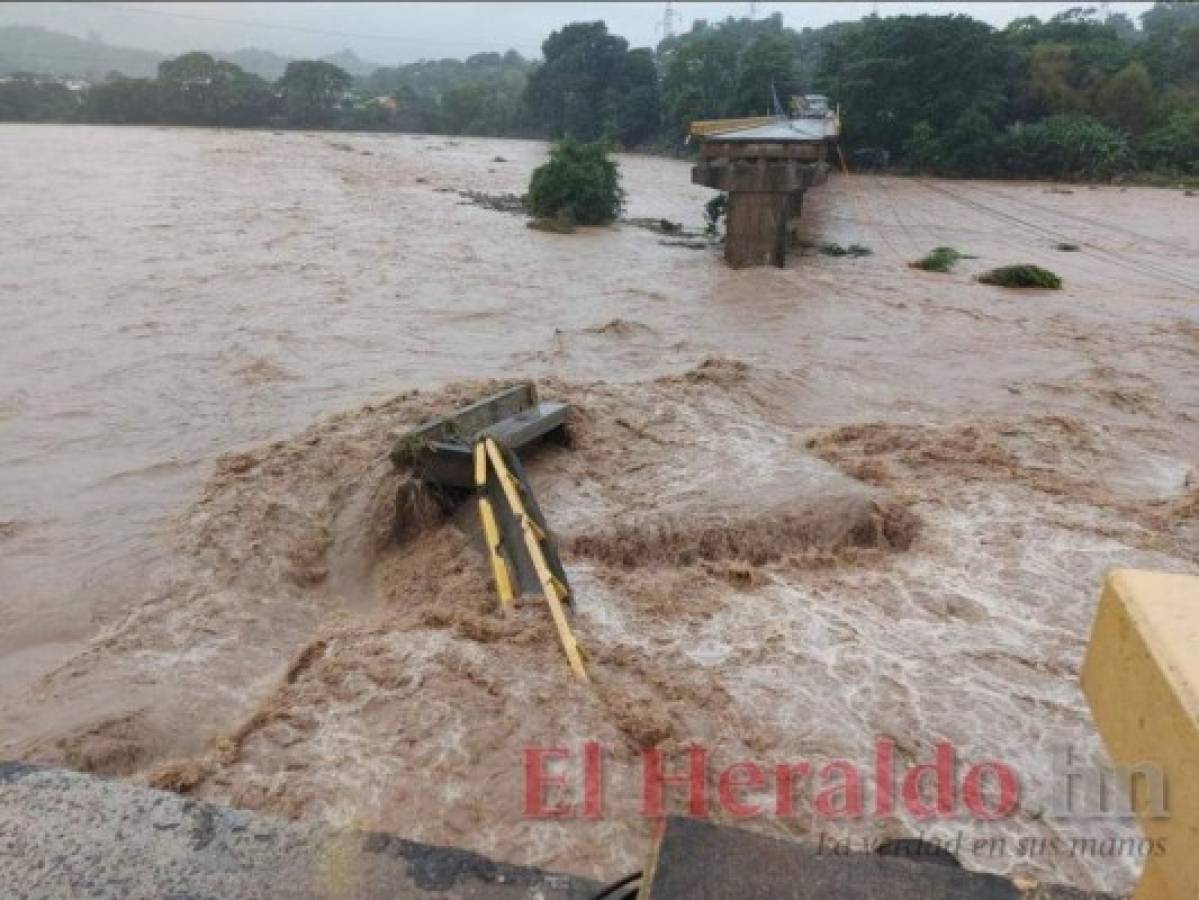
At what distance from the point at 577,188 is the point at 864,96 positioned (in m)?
20.2

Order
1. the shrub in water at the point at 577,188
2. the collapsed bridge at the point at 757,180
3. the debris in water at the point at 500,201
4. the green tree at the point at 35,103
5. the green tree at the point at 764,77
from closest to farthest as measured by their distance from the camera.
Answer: the collapsed bridge at the point at 757,180 < the shrub in water at the point at 577,188 < the debris in water at the point at 500,201 < the green tree at the point at 764,77 < the green tree at the point at 35,103

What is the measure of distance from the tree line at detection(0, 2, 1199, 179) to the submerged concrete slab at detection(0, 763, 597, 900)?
37.6 meters

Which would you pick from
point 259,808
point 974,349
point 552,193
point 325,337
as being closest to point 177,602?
point 259,808

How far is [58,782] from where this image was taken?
2.61 metres

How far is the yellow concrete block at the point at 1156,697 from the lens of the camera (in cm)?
113

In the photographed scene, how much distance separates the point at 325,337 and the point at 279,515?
5360mm

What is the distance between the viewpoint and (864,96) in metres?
36.6

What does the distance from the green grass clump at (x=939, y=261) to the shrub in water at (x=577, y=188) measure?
26.9 ft

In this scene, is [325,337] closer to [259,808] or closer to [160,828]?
[259,808]

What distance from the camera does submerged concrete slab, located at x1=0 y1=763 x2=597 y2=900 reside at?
7.47 ft

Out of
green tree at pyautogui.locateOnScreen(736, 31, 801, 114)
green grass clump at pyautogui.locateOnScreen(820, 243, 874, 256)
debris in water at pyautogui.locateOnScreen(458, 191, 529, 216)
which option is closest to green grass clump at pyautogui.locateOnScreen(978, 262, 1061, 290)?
green grass clump at pyautogui.locateOnScreen(820, 243, 874, 256)

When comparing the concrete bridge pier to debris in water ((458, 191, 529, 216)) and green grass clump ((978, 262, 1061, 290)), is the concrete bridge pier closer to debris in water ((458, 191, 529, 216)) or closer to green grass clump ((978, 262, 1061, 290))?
green grass clump ((978, 262, 1061, 290))

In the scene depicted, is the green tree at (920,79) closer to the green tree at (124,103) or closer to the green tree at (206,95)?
the green tree at (206,95)

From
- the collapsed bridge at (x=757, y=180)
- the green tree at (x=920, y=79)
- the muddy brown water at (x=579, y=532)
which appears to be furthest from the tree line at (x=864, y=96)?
the muddy brown water at (x=579, y=532)
